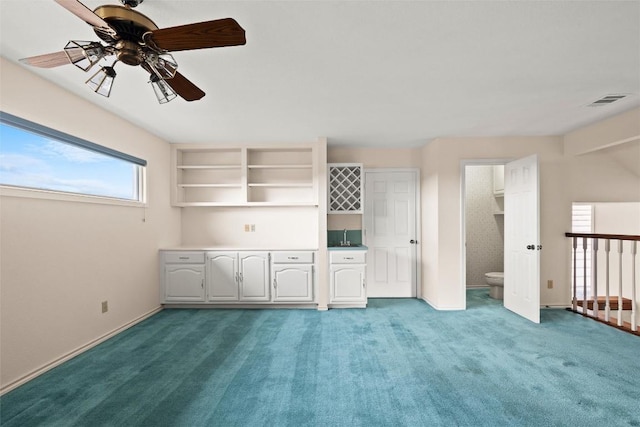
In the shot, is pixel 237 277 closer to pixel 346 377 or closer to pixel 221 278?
pixel 221 278

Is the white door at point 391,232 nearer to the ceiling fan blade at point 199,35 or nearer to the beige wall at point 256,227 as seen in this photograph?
the beige wall at point 256,227

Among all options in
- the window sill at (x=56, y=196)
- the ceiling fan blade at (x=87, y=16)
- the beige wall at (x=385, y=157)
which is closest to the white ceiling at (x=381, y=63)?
the ceiling fan blade at (x=87, y=16)

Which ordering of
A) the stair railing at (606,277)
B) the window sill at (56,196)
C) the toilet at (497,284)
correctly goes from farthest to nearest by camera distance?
1. the toilet at (497,284)
2. the stair railing at (606,277)
3. the window sill at (56,196)

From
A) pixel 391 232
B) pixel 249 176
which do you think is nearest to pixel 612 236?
pixel 391 232

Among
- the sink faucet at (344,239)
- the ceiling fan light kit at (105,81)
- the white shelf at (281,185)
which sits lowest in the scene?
→ the sink faucet at (344,239)

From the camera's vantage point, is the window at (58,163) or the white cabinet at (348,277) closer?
the window at (58,163)

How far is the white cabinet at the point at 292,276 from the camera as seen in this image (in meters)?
4.59

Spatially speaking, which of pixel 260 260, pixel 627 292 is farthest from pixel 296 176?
pixel 627 292

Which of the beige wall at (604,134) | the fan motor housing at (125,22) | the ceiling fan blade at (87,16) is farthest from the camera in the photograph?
the beige wall at (604,134)

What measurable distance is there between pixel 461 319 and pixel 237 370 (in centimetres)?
275

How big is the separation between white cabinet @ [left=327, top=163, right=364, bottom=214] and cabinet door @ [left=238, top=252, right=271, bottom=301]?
49.0 inches

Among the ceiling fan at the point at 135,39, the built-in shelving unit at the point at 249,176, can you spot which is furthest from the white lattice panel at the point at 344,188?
the ceiling fan at the point at 135,39

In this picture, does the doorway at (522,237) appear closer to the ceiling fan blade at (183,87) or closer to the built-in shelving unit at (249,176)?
the built-in shelving unit at (249,176)

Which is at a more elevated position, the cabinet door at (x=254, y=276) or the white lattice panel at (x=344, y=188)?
the white lattice panel at (x=344, y=188)
